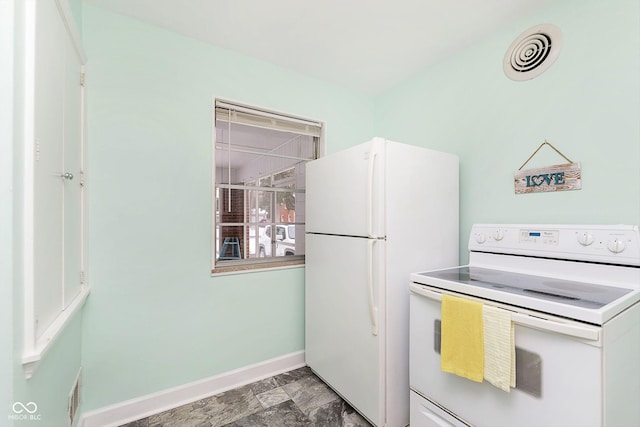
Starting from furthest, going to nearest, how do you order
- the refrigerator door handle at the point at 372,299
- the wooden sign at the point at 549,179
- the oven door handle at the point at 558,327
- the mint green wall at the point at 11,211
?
the refrigerator door handle at the point at 372,299, the wooden sign at the point at 549,179, the oven door handle at the point at 558,327, the mint green wall at the point at 11,211

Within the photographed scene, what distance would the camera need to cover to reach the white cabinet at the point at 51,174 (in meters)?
0.86

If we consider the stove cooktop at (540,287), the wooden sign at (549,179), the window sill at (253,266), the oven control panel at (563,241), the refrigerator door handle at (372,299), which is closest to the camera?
the stove cooktop at (540,287)

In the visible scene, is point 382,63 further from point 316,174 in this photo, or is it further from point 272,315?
point 272,315

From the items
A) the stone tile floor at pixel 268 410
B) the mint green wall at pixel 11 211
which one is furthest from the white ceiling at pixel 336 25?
the stone tile floor at pixel 268 410

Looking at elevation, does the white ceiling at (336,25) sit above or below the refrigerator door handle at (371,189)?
above

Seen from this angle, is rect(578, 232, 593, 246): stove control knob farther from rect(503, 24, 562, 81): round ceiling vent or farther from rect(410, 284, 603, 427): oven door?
rect(503, 24, 562, 81): round ceiling vent

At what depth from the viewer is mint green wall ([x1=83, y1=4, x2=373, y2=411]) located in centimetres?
165

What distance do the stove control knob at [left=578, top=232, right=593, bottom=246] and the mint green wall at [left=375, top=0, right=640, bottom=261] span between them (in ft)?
0.37

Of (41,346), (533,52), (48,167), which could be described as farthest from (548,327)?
(48,167)

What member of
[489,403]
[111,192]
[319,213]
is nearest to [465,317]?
[489,403]

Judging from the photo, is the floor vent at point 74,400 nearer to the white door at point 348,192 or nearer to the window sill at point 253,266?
the window sill at point 253,266

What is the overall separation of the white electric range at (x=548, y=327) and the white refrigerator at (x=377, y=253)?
14cm

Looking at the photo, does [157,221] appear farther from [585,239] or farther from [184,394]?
[585,239]

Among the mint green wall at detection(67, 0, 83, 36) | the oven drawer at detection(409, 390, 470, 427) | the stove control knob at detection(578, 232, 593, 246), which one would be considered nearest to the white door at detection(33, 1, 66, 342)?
the mint green wall at detection(67, 0, 83, 36)
